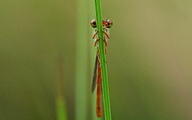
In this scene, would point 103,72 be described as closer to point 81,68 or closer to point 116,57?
point 81,68

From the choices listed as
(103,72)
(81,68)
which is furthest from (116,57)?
(103,72)

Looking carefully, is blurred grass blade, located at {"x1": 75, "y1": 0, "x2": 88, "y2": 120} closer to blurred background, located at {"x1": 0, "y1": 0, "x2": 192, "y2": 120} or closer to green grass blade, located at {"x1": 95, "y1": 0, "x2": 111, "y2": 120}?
green grass blade, located at {"x1": 95, "y1": 0, "x2": 111, "y2": 120}

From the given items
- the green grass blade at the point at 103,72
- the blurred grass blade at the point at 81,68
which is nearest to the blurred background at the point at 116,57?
the blurred grass blade at the point at 81,68

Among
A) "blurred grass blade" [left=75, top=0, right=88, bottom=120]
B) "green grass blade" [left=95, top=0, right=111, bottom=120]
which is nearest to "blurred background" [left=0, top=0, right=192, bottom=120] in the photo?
"blurred grass blade" [left=75, top=0, right=88, bottom=120]

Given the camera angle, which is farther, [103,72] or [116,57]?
[116,57]

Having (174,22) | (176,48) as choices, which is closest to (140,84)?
(176,48)

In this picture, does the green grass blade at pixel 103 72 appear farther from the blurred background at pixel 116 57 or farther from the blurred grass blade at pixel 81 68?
the blurred background at pixel 116 57
